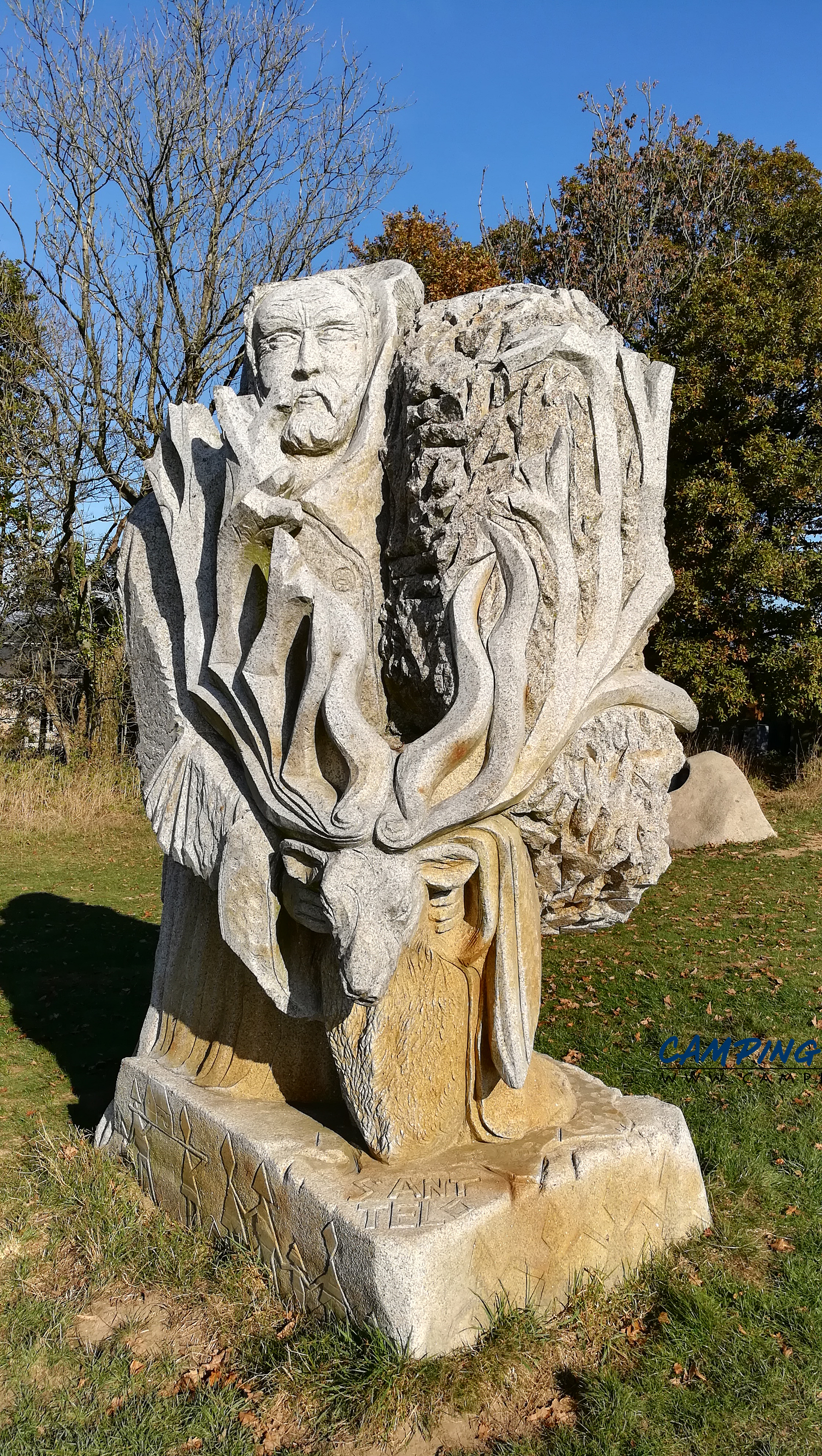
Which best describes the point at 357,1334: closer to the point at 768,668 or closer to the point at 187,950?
the point at 187,950

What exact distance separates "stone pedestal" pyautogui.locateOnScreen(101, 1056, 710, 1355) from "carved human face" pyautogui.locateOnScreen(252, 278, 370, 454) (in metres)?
1.86

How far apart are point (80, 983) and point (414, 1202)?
143 inches

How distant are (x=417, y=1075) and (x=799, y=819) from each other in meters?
7.74

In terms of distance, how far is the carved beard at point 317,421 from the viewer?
9.12 ft

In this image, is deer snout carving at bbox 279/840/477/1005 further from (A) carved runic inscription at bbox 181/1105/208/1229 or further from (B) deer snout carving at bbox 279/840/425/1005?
(A) carved runic inscription at bbox 181/1105/208/1229

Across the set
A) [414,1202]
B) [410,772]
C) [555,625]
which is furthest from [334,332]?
[414,1202]

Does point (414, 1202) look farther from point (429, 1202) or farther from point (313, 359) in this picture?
point (313, 359)

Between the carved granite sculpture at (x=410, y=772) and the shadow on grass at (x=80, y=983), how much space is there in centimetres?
153

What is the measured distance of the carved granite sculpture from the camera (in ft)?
7.73

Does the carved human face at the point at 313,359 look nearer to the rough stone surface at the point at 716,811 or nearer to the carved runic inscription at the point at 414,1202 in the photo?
the carved runic inscription at the point at 414,1202

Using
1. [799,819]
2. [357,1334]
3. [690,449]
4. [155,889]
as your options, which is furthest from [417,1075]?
[690,449]

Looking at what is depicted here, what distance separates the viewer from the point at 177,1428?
2.16 m

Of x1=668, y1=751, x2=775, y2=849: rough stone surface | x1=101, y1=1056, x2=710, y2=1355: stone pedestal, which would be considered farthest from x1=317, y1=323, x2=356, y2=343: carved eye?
x1=668, y1=751, x2=775, y2=849: rough stone surface

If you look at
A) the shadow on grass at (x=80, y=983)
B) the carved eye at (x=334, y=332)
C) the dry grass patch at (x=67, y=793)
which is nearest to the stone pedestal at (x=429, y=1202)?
the shadow on grass at (x=80, y=983)
